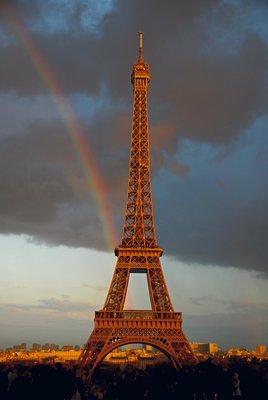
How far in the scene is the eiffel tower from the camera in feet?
225

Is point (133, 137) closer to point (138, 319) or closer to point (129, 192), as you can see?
point (129, 192)

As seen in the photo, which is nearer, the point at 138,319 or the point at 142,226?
the point at 138,319

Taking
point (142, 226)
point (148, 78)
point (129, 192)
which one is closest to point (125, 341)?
point (142, 226)

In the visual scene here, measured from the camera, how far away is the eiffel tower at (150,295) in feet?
225

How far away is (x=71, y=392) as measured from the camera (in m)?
43.2

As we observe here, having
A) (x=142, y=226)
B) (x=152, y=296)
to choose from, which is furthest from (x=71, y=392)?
(x=142, y=226)

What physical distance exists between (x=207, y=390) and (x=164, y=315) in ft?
111

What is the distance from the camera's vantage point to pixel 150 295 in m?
72.0

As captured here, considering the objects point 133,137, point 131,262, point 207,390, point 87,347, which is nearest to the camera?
point 207,390

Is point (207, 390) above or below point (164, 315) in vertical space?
below

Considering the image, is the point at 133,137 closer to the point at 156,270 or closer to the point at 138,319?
the point at 156,270

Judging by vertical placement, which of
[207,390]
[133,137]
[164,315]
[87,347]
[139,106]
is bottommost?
[207,390]

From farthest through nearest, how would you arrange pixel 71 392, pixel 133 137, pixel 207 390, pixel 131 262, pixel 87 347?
pixel 133 137 < pixel 131 262 < pixel 87 347 < pixel 71 392 < pixel 207 390

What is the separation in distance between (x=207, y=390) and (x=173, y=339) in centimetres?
3314
